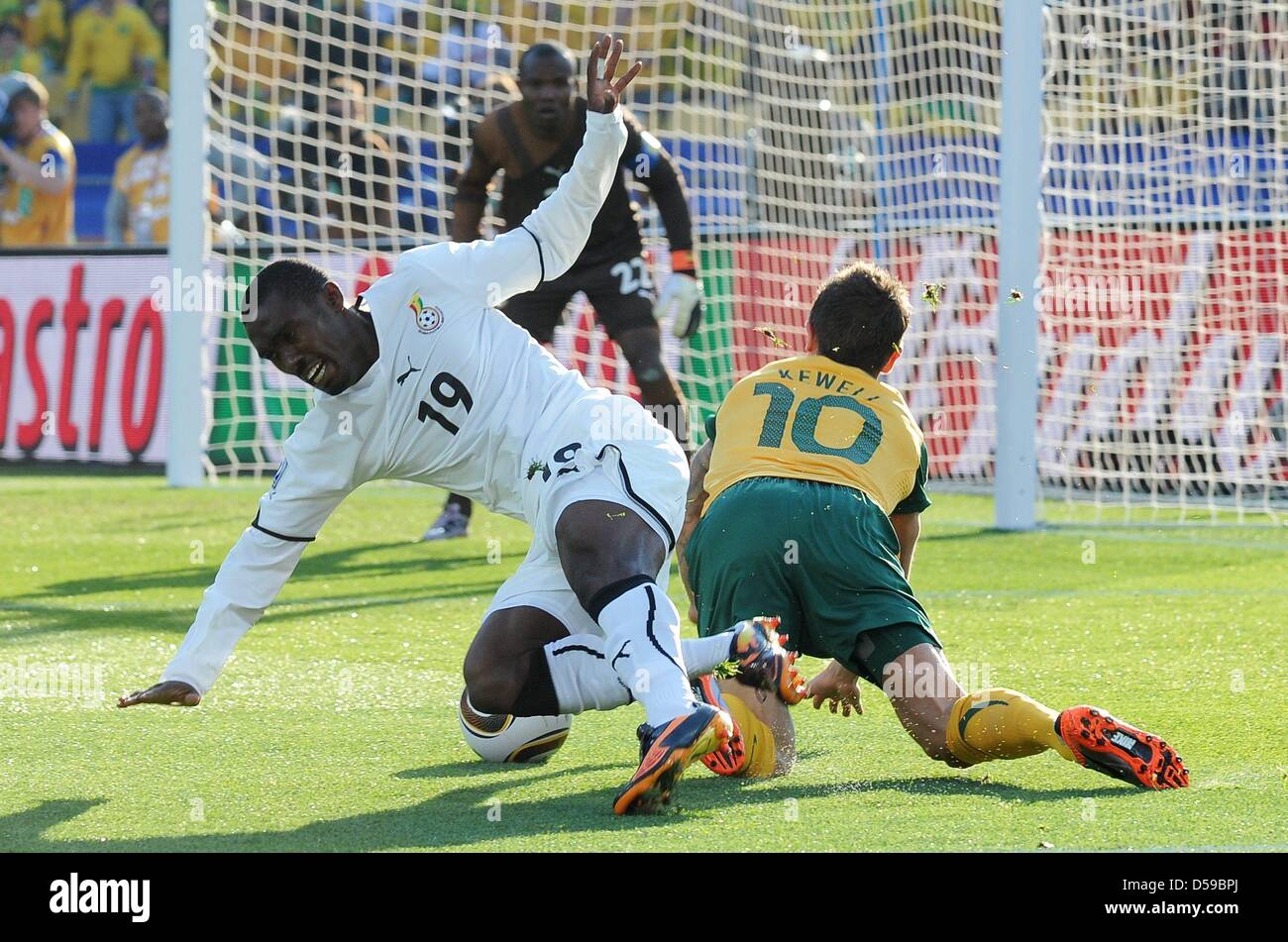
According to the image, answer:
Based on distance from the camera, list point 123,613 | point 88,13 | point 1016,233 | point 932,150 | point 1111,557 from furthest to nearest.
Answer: point 88,13 → point 932,150 → point 1016,233 → point 1111,557 → point 123,613

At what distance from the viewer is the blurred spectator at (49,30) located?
17438 millimetres

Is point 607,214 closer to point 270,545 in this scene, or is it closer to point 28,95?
point 270,545

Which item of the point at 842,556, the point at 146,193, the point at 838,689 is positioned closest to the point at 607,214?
the point at 838,689

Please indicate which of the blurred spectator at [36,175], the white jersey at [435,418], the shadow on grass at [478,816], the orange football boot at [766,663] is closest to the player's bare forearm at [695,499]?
the white jersey at [435,418]

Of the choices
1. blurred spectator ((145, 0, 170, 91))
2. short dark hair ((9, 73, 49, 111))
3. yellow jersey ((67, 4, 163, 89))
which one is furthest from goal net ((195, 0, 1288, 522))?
Answer: yellow jersey ((67, 4, 163, 89))

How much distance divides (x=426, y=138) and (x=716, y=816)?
8755mm

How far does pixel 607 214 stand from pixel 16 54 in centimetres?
1144

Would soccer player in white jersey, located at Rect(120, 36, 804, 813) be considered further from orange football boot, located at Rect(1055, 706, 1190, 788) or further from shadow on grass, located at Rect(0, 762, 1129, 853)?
orange football boot, located at Rect(1055, 706, 1190, 788)

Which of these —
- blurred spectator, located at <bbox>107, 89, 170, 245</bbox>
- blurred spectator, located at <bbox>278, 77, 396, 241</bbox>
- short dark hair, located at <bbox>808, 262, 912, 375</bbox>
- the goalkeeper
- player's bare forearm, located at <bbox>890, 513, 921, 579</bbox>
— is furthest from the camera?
blurred spectator, located at <bbox>107, 89, 170, 245</bbox>

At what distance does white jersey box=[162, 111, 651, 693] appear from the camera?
4125mm

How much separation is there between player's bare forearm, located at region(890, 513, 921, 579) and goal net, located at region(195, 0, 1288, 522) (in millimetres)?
4397
